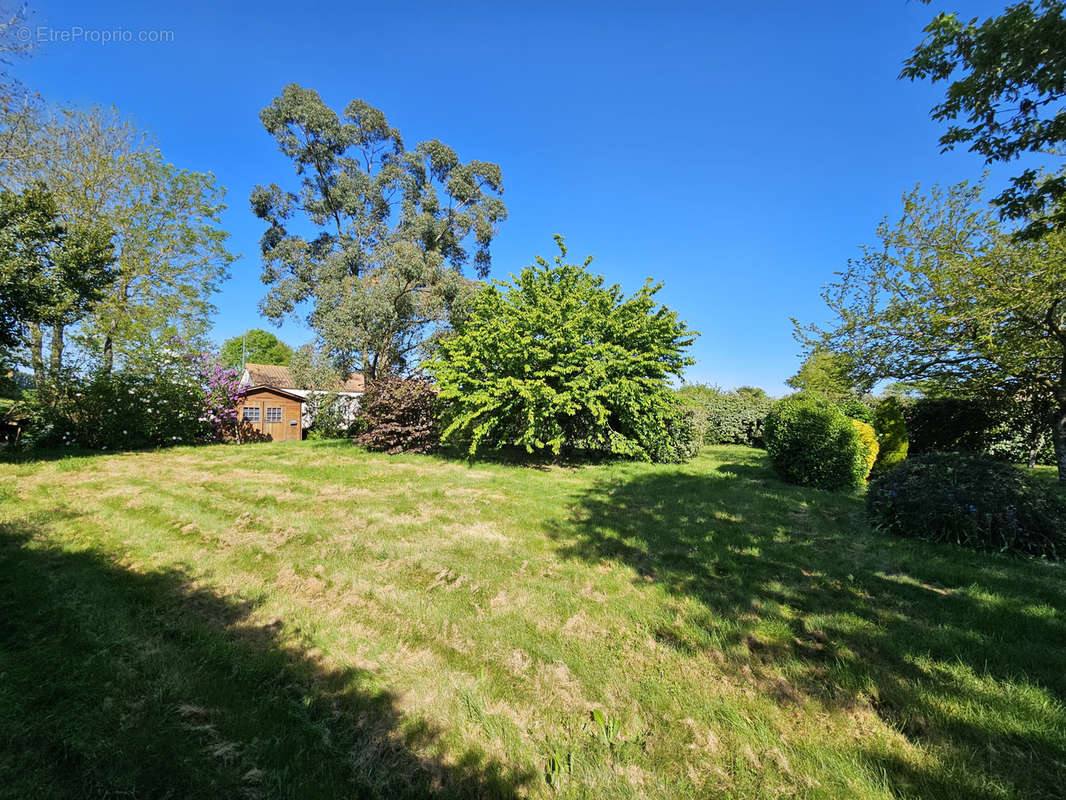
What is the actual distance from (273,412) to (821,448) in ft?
78.0

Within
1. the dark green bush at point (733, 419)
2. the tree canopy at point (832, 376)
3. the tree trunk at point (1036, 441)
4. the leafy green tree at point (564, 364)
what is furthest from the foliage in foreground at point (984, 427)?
the leafy green tree at point (564, 364)

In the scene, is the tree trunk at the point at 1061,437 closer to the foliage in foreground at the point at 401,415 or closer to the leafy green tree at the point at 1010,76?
the leafy green tree at the point at 1010,76

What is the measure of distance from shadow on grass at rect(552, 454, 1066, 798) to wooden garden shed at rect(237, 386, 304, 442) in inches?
818

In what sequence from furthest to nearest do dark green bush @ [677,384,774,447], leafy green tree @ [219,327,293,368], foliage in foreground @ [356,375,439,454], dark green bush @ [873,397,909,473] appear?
leafy green tree @ [219,327,293,368]
dark green bush @ [677,384,774,447]
foliage in foreground @ [356,375,439,454]
dark green bush @ [873,397,909,473]

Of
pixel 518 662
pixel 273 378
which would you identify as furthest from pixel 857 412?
pixel 273 378

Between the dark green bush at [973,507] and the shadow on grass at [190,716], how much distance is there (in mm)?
6164

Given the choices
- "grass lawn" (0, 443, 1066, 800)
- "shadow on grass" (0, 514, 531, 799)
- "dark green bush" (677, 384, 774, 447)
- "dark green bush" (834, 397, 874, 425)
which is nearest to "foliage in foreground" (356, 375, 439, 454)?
"grass lawn" (0, 443, 1066, 800)

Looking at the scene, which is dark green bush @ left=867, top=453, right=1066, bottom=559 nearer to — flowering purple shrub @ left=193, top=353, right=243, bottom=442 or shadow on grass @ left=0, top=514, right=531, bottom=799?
shadow on grass @ left=0, top=514, right=531, bottom=799

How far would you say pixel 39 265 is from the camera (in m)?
8.76

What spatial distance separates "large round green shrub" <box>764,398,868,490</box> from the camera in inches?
307

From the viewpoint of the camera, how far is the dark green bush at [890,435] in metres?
9.60

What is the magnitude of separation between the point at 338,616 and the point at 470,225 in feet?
72.3

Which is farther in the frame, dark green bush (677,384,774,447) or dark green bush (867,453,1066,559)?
dark green bush (677,384,774,447)

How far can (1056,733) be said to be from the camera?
199 cm
